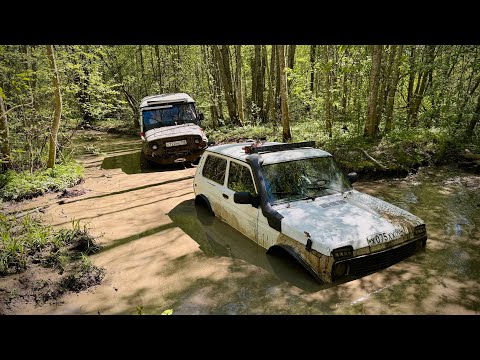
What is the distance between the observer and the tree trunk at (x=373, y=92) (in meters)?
11.1

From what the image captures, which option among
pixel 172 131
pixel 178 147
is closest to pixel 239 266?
pixel 178 147

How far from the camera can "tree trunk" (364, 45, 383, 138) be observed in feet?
36.3

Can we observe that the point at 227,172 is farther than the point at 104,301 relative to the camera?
Yes

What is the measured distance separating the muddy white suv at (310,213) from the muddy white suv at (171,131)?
19.8ft

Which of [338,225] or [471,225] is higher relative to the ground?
[338,225]

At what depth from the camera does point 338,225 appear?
466 cm

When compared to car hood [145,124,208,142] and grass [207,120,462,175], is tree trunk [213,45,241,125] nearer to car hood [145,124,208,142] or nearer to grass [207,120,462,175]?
car hood [145,124,208,142]

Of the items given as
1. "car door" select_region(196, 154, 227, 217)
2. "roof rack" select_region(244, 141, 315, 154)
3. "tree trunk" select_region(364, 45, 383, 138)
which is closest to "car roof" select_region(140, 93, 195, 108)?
"tree trunk" select_region(364, 45, 383, 138)

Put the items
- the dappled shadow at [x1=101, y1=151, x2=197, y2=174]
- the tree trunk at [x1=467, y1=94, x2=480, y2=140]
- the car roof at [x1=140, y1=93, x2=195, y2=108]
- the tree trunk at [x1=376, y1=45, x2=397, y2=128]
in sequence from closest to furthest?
the tree trunk at [x1=467, y1=94, x2=480, y2=140]
the tree trunk at [x1=376, y1=45, x2=397, y2=128]
the dappled shadow at [x1=101, y1=151, x2=197, y2=174]
the car roof at [x1=140, y1=93, x2=195, y2=108]

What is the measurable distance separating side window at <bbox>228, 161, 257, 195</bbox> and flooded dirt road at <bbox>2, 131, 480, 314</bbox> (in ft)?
2.98
